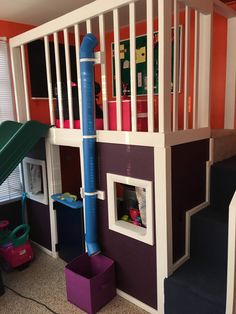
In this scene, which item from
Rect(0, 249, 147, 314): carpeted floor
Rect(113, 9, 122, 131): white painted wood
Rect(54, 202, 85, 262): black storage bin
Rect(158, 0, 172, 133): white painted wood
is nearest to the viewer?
Rect(158, 0, 172, 133): white painted wood

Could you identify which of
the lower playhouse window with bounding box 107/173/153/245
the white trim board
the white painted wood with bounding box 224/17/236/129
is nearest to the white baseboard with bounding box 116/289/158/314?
the lower playhouse window with bounding box 107/173/153/245

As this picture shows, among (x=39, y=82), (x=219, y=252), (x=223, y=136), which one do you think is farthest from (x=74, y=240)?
(x=39, y=82)

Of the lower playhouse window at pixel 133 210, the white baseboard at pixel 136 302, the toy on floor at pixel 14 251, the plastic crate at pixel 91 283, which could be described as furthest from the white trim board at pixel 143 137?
the white baseboard at pixel 136 302

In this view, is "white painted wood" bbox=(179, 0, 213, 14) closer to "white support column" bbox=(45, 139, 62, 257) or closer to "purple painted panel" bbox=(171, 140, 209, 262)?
"purple painted panel" bbox=(171, 140, 209, 262)

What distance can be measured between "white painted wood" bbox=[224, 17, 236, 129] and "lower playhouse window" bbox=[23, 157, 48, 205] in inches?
78.0

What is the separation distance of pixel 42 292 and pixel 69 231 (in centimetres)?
56

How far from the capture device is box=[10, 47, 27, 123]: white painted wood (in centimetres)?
281

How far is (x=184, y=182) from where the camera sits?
1.91 metres

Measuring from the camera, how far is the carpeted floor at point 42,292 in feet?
6.72

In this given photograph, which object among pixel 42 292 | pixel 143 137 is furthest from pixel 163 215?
pixel 42 292

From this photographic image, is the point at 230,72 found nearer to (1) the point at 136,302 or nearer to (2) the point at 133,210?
(2) the point at 133,210

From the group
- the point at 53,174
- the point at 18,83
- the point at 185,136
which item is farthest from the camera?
the point at 18,83

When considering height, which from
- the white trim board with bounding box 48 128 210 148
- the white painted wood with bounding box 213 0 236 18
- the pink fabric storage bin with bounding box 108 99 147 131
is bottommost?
the white trim board with bounding box 48 128 210 148

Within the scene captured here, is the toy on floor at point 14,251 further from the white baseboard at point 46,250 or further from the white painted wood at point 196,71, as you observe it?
the white painted wood at point 196,71
